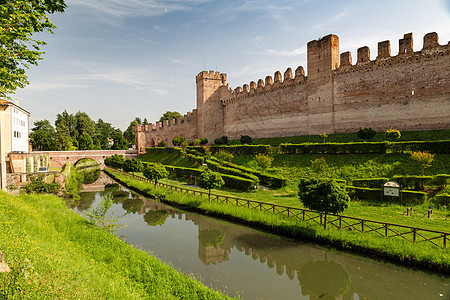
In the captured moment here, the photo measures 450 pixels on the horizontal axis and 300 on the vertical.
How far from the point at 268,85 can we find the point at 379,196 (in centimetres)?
2296

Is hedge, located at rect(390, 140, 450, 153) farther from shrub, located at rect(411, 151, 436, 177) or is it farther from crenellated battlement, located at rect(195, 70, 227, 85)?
crenellated battlement, located at rect(195, 70, 227, 85)

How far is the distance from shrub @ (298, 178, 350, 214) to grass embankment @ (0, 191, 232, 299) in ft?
19.7

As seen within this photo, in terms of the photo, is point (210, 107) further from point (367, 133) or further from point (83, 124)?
point (83, 124)

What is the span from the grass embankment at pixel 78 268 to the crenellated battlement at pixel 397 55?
24168mm

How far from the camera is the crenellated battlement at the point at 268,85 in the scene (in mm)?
30352

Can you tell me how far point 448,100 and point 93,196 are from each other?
30.1m

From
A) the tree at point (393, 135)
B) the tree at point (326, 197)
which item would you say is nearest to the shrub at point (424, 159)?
the tree at point (393, 135)

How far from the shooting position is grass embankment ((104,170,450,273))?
27.4 feet

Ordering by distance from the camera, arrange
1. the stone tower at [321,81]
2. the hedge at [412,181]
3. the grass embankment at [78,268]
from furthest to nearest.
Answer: the stone tower at [321,81], the hedge at [412,181], the grass embankment at [78,268]

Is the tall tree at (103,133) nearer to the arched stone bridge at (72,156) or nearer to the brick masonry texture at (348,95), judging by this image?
the arched stone bridge at (72,156)

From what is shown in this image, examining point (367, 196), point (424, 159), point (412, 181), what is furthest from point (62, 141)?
point (424, 159)

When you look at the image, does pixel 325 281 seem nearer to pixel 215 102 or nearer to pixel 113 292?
pixel 113 292

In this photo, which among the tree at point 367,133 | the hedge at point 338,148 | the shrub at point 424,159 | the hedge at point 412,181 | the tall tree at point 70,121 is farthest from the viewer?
the tall tree at point 70,121

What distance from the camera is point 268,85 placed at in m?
34.3
